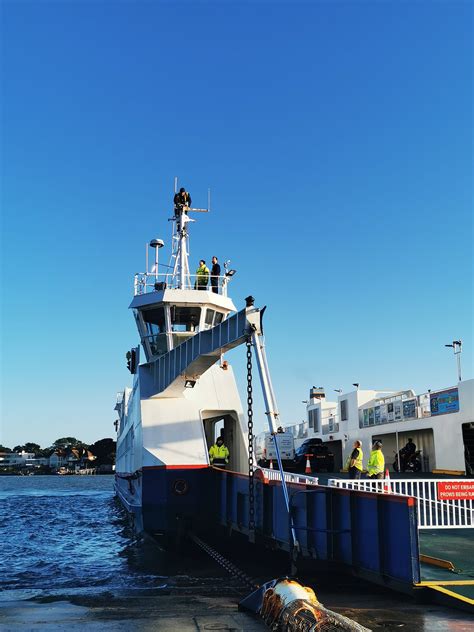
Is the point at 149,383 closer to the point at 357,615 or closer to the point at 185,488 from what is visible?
the point at 185,488

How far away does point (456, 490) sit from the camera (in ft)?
40.7

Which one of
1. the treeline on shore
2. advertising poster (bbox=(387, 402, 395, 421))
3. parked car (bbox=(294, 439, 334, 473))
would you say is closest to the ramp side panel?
parked car (bbox=(294, 439, 334, 473))

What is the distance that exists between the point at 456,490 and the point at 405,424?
1800 centimetres

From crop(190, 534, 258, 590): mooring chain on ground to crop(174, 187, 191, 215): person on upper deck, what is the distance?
1096cm

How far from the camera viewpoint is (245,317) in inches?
467

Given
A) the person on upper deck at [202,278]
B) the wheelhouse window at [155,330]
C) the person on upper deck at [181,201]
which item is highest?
the person on upper deck at [181,201]

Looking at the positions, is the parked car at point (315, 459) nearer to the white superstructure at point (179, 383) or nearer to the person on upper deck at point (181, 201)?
the white superstructure at point (179, 383)

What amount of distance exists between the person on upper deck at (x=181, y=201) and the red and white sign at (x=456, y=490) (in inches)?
499

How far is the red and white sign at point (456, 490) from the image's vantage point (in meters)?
12.2

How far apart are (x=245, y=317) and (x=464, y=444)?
671 inches

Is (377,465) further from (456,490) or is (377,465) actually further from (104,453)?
(104,453)

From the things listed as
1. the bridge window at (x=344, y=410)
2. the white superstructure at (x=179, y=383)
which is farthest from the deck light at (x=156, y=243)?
the bridge window at (x=344, y=410)

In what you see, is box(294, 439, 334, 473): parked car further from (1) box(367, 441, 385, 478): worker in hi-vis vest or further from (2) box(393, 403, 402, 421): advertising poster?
(1) box(367, 441, 385, 478): worker in hi-vis vest

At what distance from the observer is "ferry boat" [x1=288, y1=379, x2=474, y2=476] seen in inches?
997
